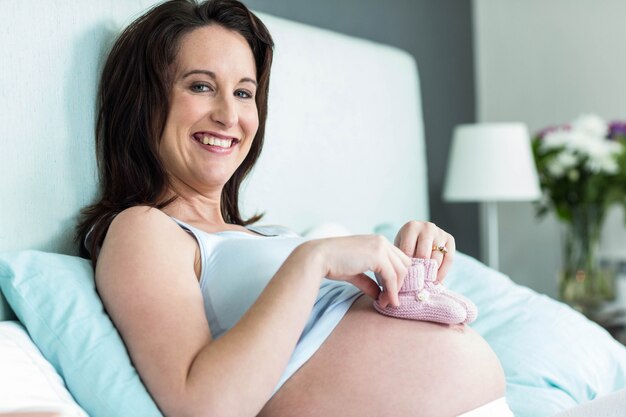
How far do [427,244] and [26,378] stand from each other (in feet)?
2.22

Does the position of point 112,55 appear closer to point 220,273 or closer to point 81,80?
point 81,80

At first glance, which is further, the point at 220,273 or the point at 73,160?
the point at 73,160

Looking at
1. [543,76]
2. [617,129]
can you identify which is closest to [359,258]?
[617,129]

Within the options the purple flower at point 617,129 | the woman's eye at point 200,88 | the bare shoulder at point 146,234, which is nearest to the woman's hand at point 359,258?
the bare shoulder at point 146,234

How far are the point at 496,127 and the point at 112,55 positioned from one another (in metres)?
1.73

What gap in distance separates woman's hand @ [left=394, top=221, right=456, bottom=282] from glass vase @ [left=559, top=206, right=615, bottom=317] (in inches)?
68.1

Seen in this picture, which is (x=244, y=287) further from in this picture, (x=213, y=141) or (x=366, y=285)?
(x=213, y=141)

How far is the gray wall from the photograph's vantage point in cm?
267

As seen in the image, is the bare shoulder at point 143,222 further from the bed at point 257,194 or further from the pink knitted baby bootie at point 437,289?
the pink knitted baby bootie at point 437,289

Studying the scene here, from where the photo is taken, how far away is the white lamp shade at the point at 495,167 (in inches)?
111

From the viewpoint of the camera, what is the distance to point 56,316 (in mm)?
1182

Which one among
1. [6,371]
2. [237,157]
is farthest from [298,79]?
[6,371]

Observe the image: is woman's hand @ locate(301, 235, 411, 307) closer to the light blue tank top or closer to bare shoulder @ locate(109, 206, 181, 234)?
the light blue tank top

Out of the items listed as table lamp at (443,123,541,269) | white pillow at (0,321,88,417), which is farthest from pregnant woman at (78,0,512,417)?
table lamp at (443,123,541,269)
